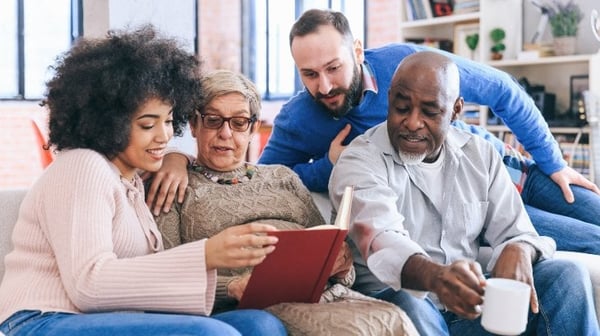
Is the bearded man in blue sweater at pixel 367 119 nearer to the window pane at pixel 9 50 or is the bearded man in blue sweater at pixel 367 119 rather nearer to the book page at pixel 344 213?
the book page at pixel 344 213

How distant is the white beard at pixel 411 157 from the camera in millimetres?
1987

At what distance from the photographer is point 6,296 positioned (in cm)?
157

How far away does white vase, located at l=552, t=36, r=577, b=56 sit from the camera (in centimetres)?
489

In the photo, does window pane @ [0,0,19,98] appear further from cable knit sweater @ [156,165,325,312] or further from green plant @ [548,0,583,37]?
cable knit sweater @ [156,165,325,312]

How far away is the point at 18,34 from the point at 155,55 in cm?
469

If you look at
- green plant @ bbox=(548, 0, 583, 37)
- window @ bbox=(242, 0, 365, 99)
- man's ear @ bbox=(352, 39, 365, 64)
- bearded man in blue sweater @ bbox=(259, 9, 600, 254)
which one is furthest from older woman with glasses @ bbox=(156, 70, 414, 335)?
window @ bbox=(242, 0, 365, 99)

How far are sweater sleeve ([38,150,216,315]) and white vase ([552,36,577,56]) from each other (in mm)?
3991

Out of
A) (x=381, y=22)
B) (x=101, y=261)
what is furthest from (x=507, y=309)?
(x=381, y=22)

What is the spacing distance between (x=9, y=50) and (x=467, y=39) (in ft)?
12.0

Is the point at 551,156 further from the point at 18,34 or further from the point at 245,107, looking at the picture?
the point at 18,34

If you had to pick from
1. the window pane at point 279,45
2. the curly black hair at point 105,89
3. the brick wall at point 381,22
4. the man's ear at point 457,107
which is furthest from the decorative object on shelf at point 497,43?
the curly black hair at point 105,89

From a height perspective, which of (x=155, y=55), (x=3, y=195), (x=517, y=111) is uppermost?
(x=155, y=55)

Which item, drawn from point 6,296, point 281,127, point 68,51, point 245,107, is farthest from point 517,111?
point 6,296

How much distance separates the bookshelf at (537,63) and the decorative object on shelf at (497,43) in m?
0.03
